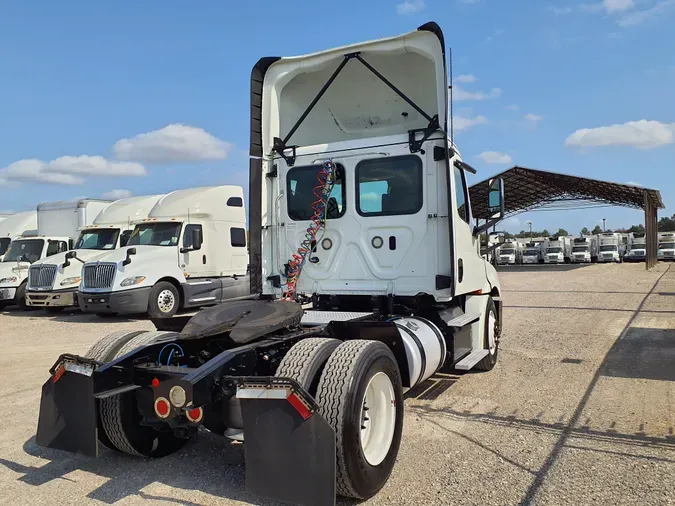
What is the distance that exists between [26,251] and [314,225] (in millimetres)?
14094

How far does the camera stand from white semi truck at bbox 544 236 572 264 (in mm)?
46875

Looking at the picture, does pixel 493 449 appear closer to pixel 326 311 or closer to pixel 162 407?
pixel 326 311

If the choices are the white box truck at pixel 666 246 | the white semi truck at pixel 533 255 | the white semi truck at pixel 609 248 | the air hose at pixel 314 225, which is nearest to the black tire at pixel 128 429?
the air hose at pixel 314 225

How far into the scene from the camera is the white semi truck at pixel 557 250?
154 feet

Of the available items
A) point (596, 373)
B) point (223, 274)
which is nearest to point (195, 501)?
point (596, 373)

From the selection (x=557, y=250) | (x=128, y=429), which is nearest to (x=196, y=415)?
(x=128, y=429)

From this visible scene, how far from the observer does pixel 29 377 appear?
734 cm

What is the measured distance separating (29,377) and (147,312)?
635 centimetres

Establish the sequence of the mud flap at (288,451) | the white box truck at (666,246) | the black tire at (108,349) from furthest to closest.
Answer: the white box truck at (666,246) < the black tire at (108,349) < the mud flap at (288,451)

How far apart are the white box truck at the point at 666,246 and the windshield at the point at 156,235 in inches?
1864

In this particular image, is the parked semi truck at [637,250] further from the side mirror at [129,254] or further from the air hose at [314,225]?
the air hose at [314,225]

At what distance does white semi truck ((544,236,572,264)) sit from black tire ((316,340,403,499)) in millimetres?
46751

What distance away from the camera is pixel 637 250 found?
47.0m

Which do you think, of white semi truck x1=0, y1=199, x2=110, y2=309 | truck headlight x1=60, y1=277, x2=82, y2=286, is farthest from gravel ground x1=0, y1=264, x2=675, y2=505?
white semi truck x1=0, y1=199, x2=110, y2=309
